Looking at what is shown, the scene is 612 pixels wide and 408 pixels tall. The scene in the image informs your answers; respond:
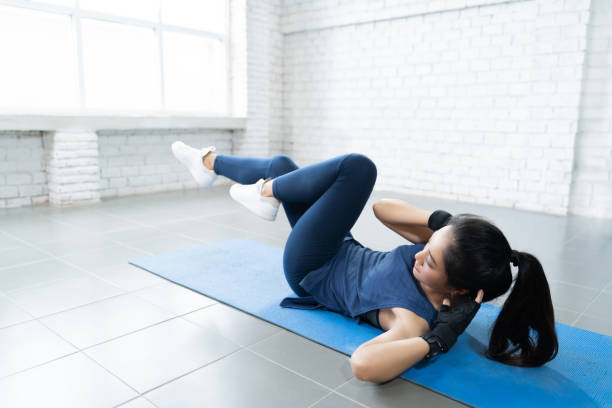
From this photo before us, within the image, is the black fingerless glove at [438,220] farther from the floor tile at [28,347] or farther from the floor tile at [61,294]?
the floor tile at [61,294]

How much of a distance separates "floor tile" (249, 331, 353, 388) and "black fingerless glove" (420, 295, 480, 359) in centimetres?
33

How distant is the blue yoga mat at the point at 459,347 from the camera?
1533mm

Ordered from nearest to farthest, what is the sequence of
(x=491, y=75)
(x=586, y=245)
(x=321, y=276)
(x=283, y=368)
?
1. (x=283, y=368)
2. (x=321, y=276)
3. (x=586, y=245)
4. (x=491, y=75)

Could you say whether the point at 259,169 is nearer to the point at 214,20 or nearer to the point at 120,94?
the point at 120,94

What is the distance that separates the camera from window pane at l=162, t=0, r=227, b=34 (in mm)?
5625

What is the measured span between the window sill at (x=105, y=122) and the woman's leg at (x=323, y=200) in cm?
337

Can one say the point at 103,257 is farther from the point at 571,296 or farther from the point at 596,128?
the point at 596,128

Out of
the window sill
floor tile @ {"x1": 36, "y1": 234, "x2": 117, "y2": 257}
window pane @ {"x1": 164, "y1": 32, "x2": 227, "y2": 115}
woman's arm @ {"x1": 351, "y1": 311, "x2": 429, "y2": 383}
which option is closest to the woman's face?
woman's arm @ {"x1": 351, "y1": 311, "x2": 429, "y2": 383}

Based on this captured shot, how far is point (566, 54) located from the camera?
4488 millimetres

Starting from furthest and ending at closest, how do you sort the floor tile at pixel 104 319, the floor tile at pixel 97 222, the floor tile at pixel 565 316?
the floor tile at pixel 97 222
the floor tile at pixel 565 316
the floor tile at pixel 104 319

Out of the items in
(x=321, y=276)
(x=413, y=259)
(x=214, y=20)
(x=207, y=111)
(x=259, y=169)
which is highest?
(x=214, y=20)

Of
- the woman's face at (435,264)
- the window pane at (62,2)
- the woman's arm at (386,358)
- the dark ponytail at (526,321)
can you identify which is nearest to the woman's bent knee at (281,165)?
the woman's face at (435,264)

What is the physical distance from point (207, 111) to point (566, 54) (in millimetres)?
4182

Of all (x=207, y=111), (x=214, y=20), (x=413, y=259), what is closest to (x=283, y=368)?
(x=413, y=259)
